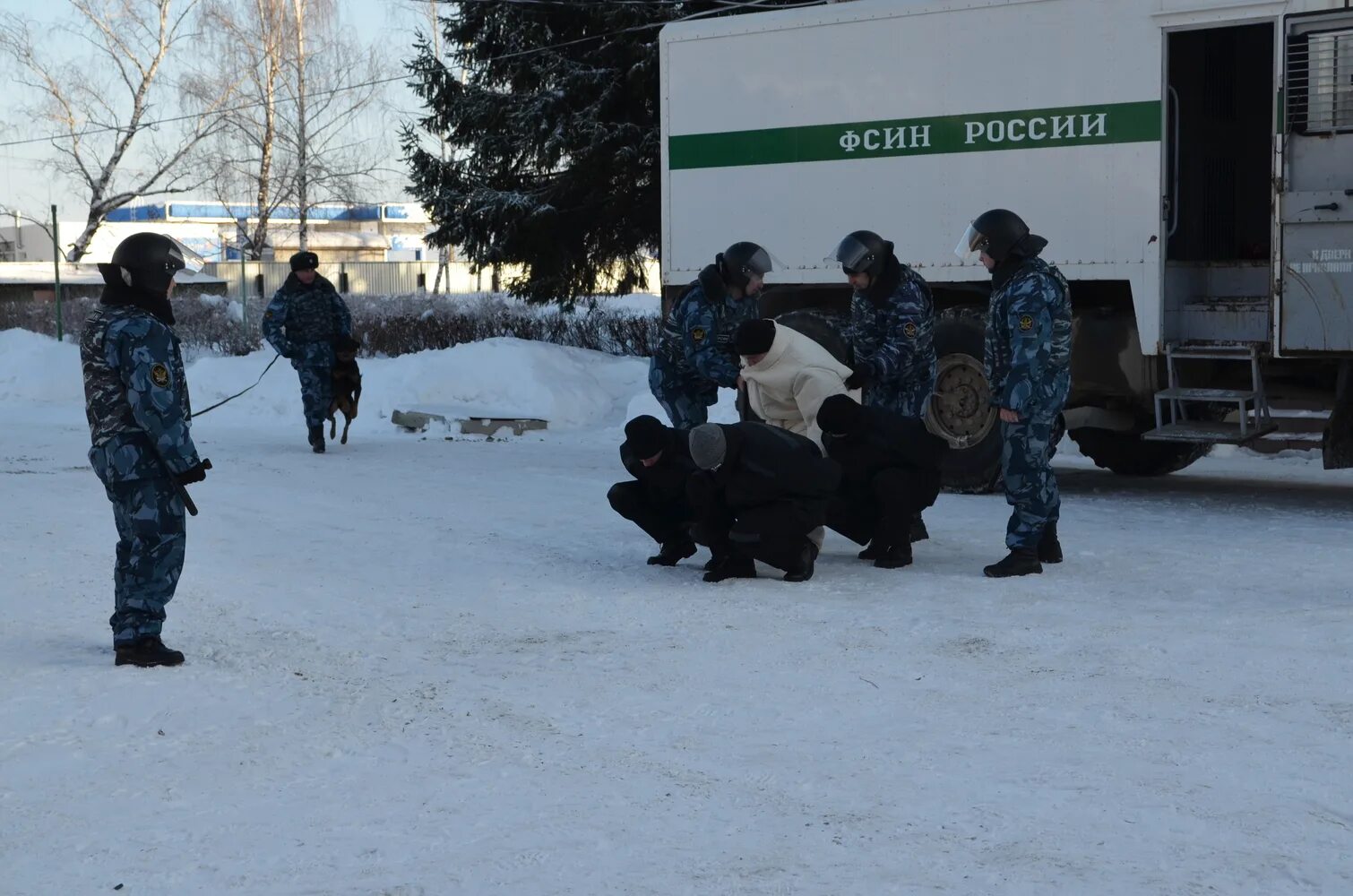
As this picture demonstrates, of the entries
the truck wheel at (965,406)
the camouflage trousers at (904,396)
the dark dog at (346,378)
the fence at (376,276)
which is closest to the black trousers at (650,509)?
the camouflage trousers at (904,396)

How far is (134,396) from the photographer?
5.69 metres

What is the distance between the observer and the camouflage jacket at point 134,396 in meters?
5.70

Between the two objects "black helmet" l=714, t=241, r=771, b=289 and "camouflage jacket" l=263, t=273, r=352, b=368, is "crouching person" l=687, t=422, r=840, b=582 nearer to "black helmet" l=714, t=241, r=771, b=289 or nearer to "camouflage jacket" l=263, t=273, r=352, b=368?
"black helmet" l=714, t=241, r=771, b=289

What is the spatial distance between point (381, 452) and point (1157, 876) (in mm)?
10827

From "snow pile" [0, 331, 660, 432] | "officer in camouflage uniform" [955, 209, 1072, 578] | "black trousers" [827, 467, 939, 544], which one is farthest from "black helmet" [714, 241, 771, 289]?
"snow pile" [0, 331, 660, 432]

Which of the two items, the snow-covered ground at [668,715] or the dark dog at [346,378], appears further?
the dark dog at [346,378]

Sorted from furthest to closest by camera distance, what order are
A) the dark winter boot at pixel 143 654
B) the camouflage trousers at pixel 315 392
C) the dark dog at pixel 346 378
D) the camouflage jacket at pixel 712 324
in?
the dark dog at pixel 346 378
the camouflage trousers at pixel 315 392
the camouflage jacket at pixel 712 324
the dark winter boot at pixel 143 654

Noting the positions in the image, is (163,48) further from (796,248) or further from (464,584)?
(464,584)

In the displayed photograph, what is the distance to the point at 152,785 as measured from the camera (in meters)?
4.56

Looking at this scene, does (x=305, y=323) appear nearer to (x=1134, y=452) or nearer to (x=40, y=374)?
(x=1134, y=452)

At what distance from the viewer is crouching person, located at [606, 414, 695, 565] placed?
7.71 m

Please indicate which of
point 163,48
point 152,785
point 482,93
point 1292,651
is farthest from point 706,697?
point 163,48

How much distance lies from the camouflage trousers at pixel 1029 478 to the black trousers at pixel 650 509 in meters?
1.57

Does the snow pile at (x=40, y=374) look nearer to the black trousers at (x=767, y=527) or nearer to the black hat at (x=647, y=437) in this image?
the black hat at (x=647, y=437)
